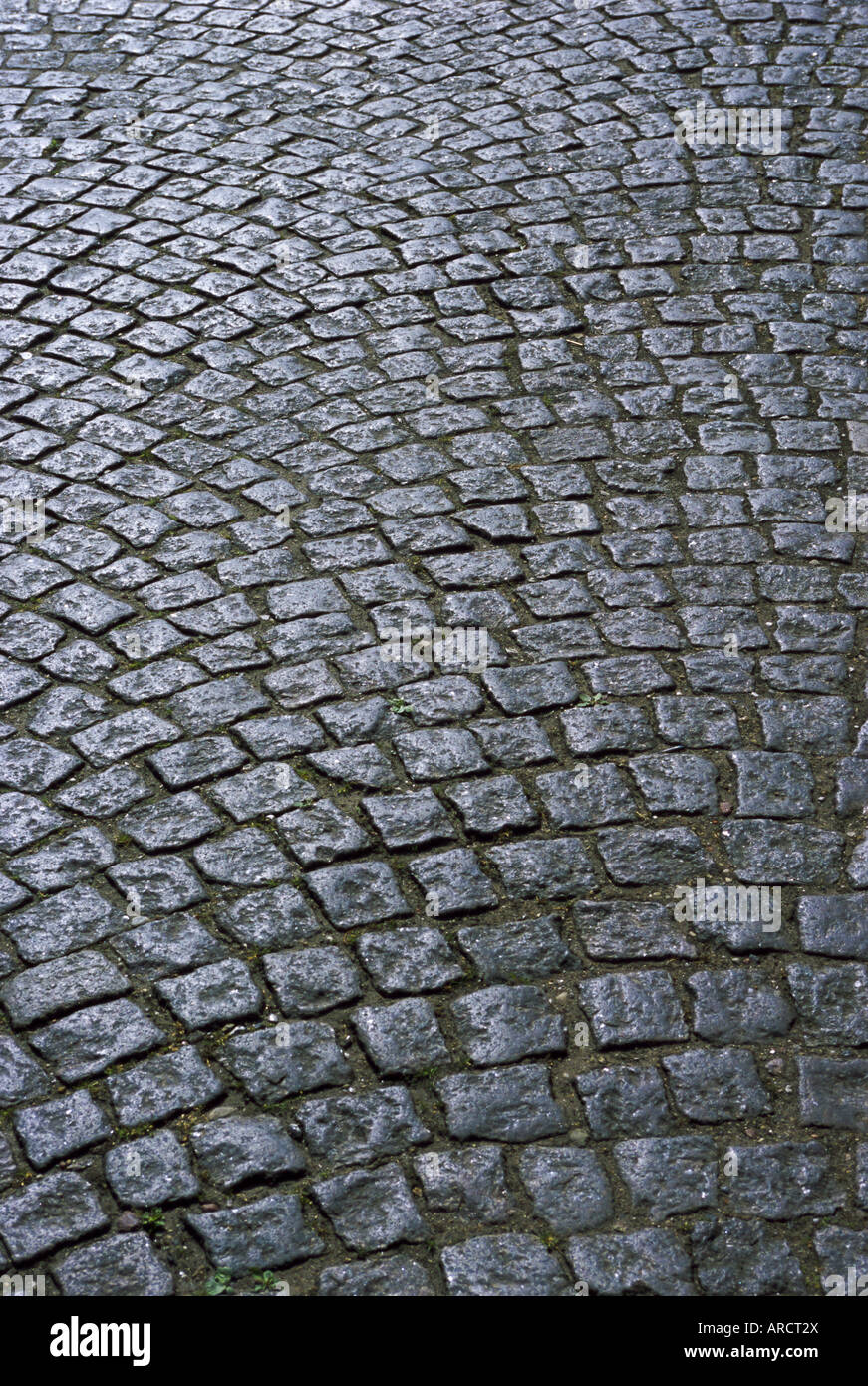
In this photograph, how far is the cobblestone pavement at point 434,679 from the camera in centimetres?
326

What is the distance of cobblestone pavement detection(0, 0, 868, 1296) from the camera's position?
128 inches

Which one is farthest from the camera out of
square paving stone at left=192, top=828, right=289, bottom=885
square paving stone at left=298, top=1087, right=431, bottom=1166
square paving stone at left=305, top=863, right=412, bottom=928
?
square paving stone at left=192, top=828, right=289, bottom=885

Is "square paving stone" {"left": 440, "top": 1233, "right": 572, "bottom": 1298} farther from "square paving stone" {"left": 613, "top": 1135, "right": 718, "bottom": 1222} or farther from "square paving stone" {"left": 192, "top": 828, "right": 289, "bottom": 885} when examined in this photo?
"square paving stone" {"left": 192, "top": 828, "right": 289, "bottom": 885}

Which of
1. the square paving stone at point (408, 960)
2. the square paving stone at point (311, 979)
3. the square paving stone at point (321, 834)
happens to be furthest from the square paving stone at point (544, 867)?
the square paving stone at point (311, 979)

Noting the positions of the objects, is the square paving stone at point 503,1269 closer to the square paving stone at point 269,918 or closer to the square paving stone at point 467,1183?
the square paving stone at point 467,1183

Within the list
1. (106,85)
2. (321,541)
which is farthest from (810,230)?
(106,85)

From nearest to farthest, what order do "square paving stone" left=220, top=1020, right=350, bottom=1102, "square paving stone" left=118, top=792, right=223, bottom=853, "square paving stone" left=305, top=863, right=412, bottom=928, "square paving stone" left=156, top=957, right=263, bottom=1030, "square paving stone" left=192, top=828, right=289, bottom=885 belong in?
"square paving stone" left=220, top=1020, right=350, bottom=1102
"square paving stone" left=156, top=957, right=263, bottom=1030
"square paving stone" left=305, top=863, right=412, bottom=928
"square paving stone" left=192, top=828, right=289, bottom=885
"square paving stone" left=118, top=792, right=223, bottom=853

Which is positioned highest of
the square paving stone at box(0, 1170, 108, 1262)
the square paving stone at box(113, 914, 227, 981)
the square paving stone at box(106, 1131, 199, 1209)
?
the square paving stone at box(113, 914, 227, 981)

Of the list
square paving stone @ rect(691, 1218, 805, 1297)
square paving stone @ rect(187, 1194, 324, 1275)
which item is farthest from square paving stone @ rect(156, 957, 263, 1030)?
square paving stone @ rect(691, 1218, 805, 1297)

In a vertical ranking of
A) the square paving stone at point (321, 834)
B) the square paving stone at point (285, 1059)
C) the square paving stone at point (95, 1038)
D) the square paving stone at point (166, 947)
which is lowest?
the square paving stone at point (285, 1059)

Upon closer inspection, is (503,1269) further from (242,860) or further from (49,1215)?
(242,860)

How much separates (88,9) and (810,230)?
4627mm

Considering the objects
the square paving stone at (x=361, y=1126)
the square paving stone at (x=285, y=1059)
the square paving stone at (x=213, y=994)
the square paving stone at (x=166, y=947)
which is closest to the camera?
the square paving stone at (x=361, y=1126)

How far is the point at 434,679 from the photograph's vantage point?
14.8 feet
